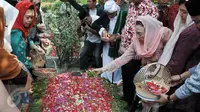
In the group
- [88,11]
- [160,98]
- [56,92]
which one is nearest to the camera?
[160,98]

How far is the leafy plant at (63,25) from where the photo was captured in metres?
5.50

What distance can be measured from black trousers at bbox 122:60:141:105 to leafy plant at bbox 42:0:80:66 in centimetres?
188

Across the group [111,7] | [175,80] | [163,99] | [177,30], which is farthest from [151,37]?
[111,7]

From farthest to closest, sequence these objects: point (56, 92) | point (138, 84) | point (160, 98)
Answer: point (56, 92) < point (138, 84) < point (160, 98)

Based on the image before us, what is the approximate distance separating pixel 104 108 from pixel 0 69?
7.93 feet

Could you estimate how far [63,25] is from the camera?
551 centimetres

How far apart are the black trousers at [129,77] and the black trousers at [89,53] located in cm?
179

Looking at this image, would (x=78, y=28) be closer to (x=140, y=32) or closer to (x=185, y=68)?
→ (x=140, y=32)

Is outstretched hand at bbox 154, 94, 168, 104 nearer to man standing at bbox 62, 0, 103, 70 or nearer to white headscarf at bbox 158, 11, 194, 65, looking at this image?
white headscarf at bbox 158, 11, 194, 65

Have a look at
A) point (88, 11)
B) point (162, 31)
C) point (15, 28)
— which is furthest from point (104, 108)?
point (88, 11)

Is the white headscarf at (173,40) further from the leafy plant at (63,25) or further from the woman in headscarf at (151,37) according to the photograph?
the leafy plant at (63,25)

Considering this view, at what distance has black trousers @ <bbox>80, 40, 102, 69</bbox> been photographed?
19.3 feet

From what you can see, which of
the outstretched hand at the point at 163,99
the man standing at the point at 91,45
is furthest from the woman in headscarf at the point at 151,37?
the man standing at the point at 91,45

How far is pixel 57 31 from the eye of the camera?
5.55 m
